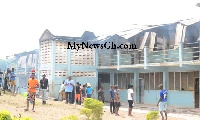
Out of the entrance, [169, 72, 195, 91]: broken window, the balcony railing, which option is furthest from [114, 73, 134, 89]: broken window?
[169, 72, 195, 91]: broken window

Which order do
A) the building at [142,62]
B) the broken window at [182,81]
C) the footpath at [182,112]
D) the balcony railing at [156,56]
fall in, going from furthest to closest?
the broken window at [182,81] < the building at [142,62] < the balcony railing at [156,56] < the footpath at [182,112]

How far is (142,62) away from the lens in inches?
892

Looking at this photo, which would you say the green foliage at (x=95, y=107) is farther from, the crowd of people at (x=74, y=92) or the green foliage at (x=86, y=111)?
the crowd of people at (x=74, y=92)

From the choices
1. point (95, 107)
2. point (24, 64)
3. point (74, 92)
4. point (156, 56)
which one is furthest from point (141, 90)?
point (24, 64)

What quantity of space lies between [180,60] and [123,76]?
25.8 feet

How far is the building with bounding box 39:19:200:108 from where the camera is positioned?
18.8 meters

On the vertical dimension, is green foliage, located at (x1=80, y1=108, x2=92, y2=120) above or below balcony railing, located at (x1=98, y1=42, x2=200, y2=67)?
below

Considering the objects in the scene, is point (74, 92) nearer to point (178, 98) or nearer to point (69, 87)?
point (69, 87)

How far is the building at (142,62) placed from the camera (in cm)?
1880

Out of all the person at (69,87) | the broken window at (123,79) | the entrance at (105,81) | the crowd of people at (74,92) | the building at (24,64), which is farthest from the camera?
the building at (24,64)

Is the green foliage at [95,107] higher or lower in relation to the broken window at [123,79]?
lower

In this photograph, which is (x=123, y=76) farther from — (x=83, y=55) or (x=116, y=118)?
(x=116, y=118)

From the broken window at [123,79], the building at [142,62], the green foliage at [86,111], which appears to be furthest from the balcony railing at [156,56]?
the green foliage at [86,111]

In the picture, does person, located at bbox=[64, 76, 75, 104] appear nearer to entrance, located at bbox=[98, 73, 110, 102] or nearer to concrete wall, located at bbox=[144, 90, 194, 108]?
concrete wall, located at bbox=[144, 90, 194, 108]
